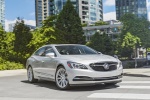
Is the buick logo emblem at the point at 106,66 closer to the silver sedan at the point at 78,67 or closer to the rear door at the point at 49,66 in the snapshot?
the silver sedan at the point at 78,67

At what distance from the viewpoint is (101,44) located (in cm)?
6412

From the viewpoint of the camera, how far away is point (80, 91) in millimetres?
9234

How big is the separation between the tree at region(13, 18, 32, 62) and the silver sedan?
16.8 m

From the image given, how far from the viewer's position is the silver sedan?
9062 mm

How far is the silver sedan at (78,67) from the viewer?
357 inches

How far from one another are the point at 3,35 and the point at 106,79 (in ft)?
66.1

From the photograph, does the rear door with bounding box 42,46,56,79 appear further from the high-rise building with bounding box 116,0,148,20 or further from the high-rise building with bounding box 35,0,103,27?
the high-rise building with bounding box 116,0,148,20

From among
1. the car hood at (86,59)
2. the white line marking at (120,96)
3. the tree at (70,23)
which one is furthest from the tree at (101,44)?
the white line marking at (120,96)

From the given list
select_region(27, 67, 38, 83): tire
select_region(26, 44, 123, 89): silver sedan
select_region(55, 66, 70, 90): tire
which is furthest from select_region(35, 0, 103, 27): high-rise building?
select_region(55, 66, 70, 90): tire

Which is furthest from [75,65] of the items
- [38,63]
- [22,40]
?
[22,40]

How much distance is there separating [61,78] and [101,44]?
54736 millimetres

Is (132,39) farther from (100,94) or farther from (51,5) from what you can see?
(51,5)

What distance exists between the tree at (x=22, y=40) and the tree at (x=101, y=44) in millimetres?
35593

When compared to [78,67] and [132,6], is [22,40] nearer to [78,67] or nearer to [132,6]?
[78,67]
